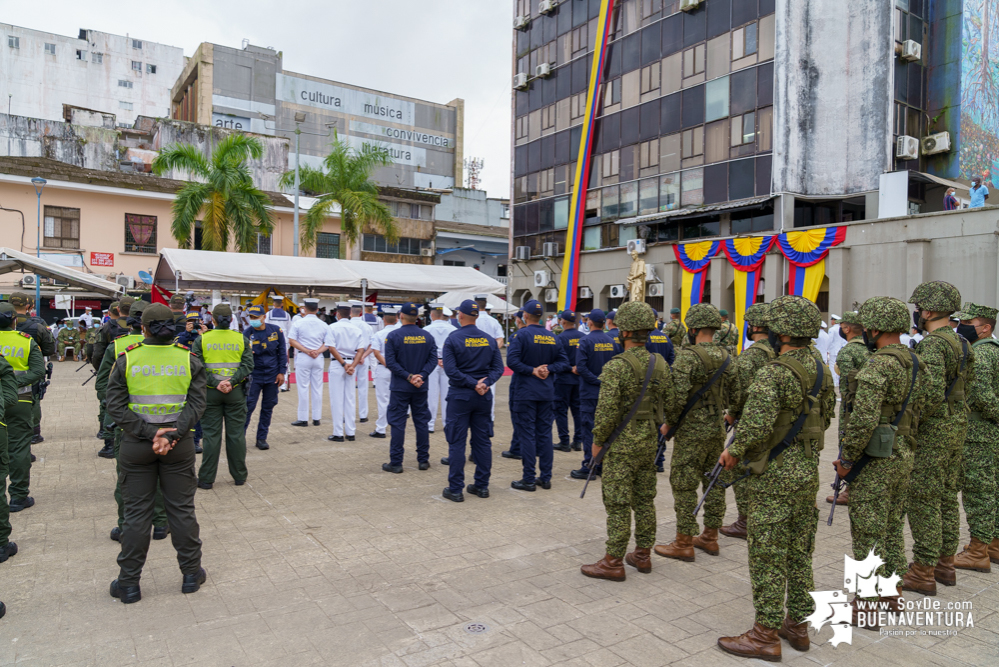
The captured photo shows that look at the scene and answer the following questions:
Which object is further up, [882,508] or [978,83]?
[978,83]

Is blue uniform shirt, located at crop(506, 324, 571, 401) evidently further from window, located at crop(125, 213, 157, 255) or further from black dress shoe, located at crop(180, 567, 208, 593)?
window, located at crop(125, 213, 157, 255)

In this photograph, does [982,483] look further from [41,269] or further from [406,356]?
[41,269]

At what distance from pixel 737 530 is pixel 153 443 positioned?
15.7ft

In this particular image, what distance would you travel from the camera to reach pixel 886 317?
4414mm

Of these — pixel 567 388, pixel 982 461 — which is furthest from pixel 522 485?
pixel 982 461

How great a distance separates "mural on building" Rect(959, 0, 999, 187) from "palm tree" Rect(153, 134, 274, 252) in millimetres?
24402

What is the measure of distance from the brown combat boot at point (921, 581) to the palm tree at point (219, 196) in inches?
968

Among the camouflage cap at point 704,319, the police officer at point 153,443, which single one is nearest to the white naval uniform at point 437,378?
the camouflage cap at point 704,319

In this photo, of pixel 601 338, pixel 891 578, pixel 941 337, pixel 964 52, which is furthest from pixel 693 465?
pixel 964 52

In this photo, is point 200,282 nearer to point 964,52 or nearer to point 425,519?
point 425,519

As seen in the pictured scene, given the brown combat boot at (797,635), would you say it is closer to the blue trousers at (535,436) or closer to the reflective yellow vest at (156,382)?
the blue trousers at (535,436)

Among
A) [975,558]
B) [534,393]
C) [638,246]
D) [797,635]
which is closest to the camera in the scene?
[797,635]

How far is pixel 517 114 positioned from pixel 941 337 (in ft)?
101

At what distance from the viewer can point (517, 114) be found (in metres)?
33.4
